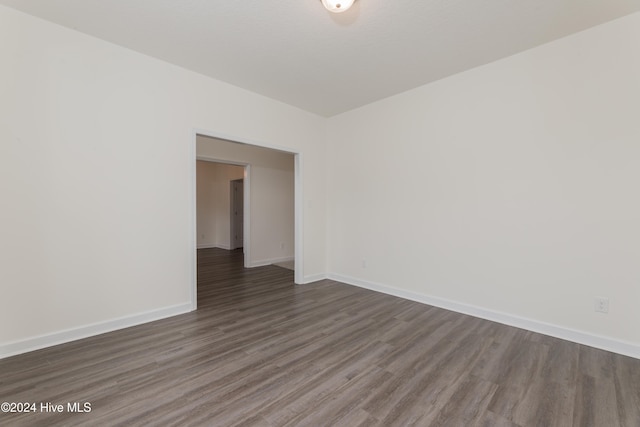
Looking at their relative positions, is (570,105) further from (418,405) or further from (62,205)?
(62,205)

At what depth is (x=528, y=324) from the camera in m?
2.66

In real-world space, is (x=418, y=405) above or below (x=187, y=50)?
below

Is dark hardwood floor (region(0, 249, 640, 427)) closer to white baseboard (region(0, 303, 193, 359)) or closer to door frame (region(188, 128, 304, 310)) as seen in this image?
white baseboard (region(0, 303, 193, 359))

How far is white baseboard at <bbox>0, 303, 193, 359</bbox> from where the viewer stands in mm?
2145

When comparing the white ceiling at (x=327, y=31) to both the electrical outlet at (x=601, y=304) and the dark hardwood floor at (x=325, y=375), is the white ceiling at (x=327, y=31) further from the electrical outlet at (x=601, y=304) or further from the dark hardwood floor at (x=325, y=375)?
the dark hardwood floor at (x=325, y=375)

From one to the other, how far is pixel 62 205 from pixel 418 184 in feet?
12.5

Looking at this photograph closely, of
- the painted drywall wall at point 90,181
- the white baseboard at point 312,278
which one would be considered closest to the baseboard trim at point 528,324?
the white baseboard at point 312,278

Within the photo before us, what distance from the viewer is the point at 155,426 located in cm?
144

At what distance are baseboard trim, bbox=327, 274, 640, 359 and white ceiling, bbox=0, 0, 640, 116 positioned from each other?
2.74m

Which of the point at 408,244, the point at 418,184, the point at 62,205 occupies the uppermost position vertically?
the point at 418,184

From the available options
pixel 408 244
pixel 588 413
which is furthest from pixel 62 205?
pixel 588 413

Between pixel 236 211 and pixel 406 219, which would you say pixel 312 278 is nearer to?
pixel 406 219

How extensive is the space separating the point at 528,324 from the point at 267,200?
4.78 meters

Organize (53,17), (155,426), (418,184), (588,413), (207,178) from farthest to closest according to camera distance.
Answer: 1. (207,178)
2. (418,184)
3. (53,17)
4. (588,413)
5. (155,426)
